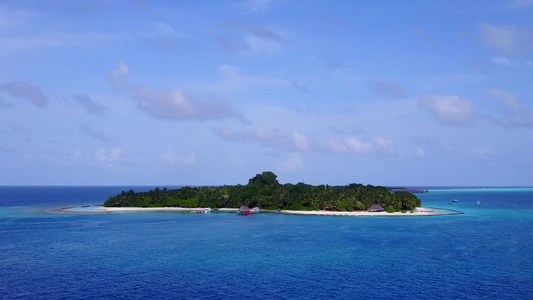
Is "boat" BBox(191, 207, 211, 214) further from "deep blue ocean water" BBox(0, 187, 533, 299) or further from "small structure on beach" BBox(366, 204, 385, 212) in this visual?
"small structure on beach" BBox(366, 204, 385, 212)

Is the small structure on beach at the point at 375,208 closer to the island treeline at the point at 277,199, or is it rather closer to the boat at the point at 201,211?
the island treeline at the point at 277,199

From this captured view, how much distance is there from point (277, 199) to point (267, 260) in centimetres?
9659

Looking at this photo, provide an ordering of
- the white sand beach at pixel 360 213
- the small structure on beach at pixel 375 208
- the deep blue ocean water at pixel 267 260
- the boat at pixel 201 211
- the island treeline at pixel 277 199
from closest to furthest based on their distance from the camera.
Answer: the deep blue ocean water at pixel 267 260
the white sand beach at pixel 360 213
the small structure on beach at pixel 375 208
the island treeline at pixel 277 199
the boat at pixel 201 211

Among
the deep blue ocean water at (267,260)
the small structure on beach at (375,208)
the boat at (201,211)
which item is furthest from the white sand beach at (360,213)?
the boat at (201,211)

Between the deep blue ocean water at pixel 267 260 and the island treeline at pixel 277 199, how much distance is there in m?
32.9

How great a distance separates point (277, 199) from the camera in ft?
564

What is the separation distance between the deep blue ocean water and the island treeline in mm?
32907

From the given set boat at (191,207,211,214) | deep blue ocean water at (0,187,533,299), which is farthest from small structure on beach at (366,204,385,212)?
boat at (191,207,211,214)

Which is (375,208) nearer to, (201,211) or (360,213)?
(360,213)

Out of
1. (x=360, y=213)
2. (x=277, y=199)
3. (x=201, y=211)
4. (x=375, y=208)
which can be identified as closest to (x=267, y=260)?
(x=360, y=213)

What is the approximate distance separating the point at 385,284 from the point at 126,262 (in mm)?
41567

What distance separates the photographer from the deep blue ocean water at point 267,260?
2259 inches

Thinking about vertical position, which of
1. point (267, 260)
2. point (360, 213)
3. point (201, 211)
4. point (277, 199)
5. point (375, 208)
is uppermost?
point (277, 199)

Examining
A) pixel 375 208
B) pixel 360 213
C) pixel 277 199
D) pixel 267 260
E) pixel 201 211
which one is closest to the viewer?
pixel 267 260
